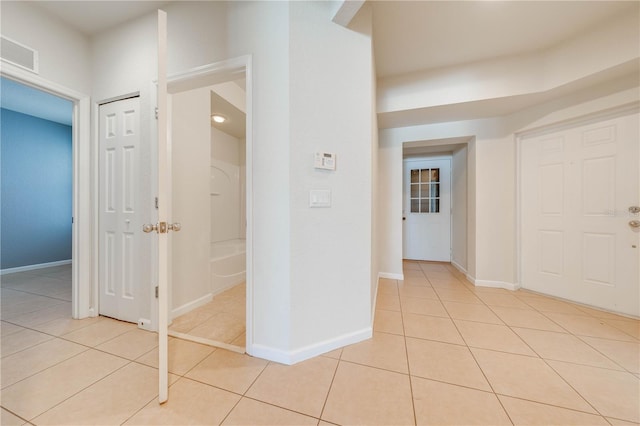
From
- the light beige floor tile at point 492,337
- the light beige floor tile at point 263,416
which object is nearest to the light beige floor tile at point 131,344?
the light beige floor tile at point 263,416

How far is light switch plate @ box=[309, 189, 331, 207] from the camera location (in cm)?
160

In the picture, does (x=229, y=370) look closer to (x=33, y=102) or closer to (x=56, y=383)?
(x=56, y=383)

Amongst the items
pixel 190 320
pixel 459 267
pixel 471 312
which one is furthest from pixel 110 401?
pixel 459 267

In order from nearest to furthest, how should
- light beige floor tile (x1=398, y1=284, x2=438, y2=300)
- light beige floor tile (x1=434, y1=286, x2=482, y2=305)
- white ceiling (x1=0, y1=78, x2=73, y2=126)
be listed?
light beige floor tile (x1=434, y1=286, x2=482, y2=305)
light beige floor tile (x1=398, y1=284, x2=438, y2=300)
white ceiling (x1=0, y1=78, x2=73, y2=126)

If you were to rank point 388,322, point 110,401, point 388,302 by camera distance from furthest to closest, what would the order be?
point 388,302, point 388,322, point 110,401

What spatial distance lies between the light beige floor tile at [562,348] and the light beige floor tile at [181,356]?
7.98 feet

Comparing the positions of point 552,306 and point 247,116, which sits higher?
point 247,116

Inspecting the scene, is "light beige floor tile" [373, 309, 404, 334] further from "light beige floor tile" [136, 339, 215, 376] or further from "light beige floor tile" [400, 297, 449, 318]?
"light beige floor tile" [136, 339, 215, 376]

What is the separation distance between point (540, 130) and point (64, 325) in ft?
17.9

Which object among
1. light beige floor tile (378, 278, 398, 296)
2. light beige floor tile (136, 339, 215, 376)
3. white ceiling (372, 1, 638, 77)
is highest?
white ceiling (372, 1, 638, 77)

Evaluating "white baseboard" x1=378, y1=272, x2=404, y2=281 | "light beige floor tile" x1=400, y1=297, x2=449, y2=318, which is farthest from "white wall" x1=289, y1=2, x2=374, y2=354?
"white baseboard" x1=378, y1=272, x2=404, y2=281

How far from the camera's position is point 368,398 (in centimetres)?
125

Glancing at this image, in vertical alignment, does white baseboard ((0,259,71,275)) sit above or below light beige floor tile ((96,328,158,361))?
above

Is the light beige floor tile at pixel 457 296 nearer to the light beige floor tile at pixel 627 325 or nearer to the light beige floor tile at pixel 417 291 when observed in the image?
the light beige floor tile at pixel 417 291
